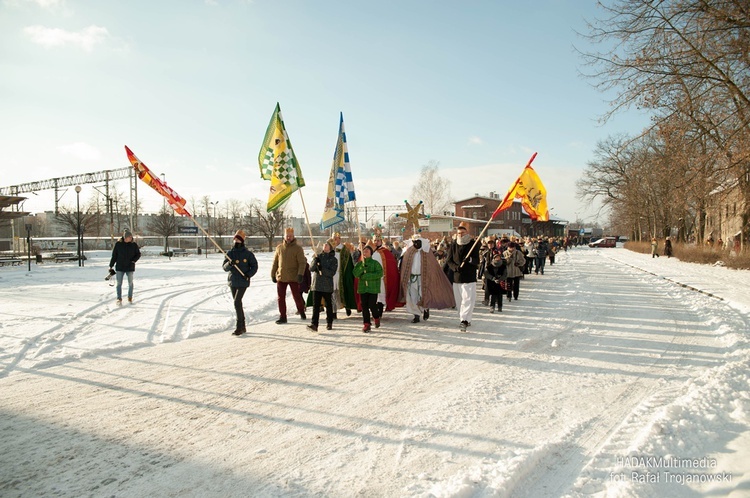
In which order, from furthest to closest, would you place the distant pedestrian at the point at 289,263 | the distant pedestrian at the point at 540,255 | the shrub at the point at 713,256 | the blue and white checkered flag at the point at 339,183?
the shrub at the point at 713,256, the distant pedestrian at the point at 540,255, the blue and white checkered flag at the point at 339,183, the distant pedestrian at the point at 289,263

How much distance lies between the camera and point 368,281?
8.82 metres

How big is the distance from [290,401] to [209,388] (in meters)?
1.20

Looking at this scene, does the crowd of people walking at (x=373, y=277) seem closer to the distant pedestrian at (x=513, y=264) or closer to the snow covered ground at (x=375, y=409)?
the snow covered ground at (x=375, y=409)

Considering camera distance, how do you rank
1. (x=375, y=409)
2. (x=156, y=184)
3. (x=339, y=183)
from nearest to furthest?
(x=375, y=409) < (x=156, y=184) < (x=339, y=183)

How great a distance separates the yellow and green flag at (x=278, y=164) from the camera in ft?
31.6

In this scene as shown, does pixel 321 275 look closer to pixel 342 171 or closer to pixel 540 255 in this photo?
pixel 342 171

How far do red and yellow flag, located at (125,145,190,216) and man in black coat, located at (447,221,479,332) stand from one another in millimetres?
5443

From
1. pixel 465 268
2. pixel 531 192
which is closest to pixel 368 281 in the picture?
pixel 465 268

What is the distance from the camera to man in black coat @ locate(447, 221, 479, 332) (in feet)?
29.1

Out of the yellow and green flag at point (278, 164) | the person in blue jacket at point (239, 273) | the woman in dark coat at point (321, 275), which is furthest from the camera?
the yellow and green flag at point (278, 164)

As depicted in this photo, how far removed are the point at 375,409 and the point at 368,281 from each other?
4.18 m

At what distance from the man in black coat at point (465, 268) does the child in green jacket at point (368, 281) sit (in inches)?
61.4

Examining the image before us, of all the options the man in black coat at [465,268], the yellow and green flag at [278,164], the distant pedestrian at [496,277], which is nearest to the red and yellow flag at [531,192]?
the man in black coat at [465,268]

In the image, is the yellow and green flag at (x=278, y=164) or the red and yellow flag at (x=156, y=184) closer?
the red and yellow flag at (x=156, y=184)
